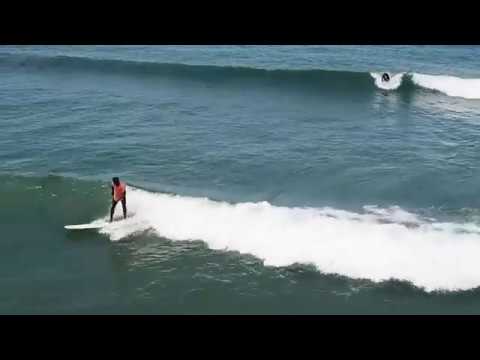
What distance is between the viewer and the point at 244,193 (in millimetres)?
15992

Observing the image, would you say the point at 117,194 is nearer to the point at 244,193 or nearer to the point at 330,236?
the point at 244,193

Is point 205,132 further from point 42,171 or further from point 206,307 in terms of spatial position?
point 206,307

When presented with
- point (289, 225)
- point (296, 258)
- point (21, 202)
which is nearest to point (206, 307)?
point (296, 258)

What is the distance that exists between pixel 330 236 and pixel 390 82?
1773 cm

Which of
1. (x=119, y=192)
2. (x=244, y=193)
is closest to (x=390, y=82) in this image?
(x=244, y=193)

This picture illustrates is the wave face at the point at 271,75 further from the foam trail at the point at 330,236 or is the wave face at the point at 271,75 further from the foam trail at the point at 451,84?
the foam trail at the point at 330,236

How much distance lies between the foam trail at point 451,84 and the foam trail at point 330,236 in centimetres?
1531

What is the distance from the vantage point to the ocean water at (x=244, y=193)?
1135cm

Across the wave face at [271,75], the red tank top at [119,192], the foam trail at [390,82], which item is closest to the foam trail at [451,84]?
the wave face at [271,75]

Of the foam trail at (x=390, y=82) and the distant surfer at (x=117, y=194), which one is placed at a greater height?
the foam trail at (x=390, y=82)

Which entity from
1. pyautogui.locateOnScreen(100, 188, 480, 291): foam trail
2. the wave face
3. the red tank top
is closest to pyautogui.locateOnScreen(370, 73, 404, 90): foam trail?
the wave face

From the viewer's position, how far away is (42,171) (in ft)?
57.2

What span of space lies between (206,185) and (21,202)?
5.18 m

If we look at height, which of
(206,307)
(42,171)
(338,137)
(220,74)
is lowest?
(206,307)
